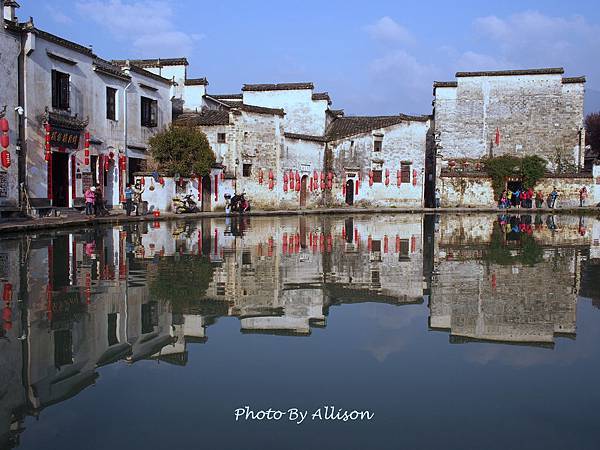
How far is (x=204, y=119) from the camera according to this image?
113 feet

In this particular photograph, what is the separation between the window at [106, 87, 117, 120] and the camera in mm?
26984

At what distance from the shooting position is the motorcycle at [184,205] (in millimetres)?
28609

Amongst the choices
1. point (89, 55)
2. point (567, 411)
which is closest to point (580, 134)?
point (89, 55)

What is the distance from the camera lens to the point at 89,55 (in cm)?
2552

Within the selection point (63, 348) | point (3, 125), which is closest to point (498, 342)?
point (63, 348)

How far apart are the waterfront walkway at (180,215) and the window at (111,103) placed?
431 cm

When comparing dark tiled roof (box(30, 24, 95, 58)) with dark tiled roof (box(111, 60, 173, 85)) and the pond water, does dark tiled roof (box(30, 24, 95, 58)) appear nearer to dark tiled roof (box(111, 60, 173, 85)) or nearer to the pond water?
dark tiled roof (box(111, 60, 173, 85))

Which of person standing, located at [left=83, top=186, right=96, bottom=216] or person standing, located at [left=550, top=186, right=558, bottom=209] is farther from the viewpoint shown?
person standing, located at [left=550, top=186, right=558, bottom=209]

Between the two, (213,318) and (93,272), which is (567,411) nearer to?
(213,318)

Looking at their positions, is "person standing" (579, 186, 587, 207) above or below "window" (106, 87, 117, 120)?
below

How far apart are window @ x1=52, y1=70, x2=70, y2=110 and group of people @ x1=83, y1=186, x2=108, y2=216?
347cm

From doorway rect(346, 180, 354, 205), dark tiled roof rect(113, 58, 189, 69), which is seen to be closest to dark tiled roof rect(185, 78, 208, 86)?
dark tiled roof rect(113, 58, 189, 69)

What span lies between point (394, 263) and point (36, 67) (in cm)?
1681

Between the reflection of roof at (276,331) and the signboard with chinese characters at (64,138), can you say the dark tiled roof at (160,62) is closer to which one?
the signboard with chinese characters at (64,138)
